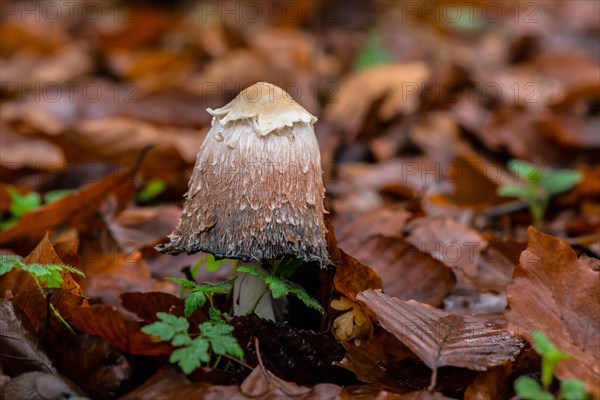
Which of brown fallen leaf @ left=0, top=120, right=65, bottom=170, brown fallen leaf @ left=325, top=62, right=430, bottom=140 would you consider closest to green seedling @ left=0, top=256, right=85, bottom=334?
brown fallen leaf @ left=0, top=120, right=65, bottom=170

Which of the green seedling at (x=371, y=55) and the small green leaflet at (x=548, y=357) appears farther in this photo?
the green seedling at (x=371, y=55)

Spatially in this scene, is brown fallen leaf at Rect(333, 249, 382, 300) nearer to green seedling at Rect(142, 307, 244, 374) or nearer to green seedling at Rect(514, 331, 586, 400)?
green seedling at Rect(142, 307, 244, 374)

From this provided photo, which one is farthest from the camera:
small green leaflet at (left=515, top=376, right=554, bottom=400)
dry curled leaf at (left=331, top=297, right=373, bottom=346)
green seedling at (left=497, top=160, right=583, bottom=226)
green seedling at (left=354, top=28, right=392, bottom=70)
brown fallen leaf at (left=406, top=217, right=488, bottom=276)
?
green seedling at (left=354, top=28, right=392, bottom=70)

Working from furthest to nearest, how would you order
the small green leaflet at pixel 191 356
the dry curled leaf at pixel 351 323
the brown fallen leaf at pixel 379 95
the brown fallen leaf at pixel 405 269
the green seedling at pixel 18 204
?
the brown fallen leaf at pixel 379 95 < the green seedling at pixel 18 204 < the brown fallen leaf at pixel 405 269 < the dry curled leaf at pixel 351 323 < the small green leaflet at pixel 191 356

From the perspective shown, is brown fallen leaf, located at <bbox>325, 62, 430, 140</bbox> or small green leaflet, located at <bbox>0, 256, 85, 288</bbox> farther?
brown fallen leaf, located at <bbox>325, 62, 430, 140</bbox>

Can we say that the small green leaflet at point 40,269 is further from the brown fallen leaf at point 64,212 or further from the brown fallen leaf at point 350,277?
the brown fallen leaf at point 64,212

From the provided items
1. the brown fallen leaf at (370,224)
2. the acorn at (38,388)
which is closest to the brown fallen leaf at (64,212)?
the brown fallen leaf at (370,224)

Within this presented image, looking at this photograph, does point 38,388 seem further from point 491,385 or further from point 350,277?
point 491,385
